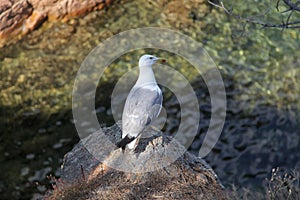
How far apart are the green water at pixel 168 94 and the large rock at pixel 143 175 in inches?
60.6

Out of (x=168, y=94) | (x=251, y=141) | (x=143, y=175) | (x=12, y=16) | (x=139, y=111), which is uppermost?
(x=139, y=111)

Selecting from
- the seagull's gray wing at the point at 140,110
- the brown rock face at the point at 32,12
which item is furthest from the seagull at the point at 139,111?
the brown rock face at the point at 32,12

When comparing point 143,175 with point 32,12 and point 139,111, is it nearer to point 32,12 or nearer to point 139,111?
point 139,111

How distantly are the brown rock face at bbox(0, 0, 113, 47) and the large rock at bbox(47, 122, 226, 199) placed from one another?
4.64m

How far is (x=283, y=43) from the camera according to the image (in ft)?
32.2

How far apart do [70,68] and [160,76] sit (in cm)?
176

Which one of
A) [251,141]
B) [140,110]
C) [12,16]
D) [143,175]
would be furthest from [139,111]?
[12,16]

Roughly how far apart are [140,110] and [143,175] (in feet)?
Result: 2.97

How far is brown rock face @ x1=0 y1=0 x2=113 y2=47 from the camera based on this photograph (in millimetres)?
10133

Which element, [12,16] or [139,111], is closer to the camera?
[139,111]

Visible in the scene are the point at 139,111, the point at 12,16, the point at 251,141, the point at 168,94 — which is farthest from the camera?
the point at 12,16

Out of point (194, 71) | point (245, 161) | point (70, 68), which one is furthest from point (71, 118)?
point (245, 161)

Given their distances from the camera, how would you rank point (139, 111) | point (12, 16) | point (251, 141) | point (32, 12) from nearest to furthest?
point (139, 111) < point (251, 141) < point (12, 16) < point (32, 12)

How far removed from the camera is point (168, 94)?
29.6 ft
